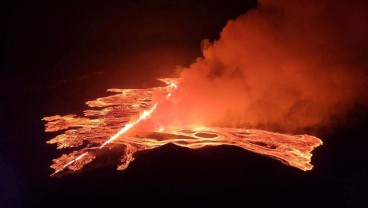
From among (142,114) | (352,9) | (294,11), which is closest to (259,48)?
(294,11)

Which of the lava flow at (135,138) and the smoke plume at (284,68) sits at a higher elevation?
the smoke plume at (284,68)

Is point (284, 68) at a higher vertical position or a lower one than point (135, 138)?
higher

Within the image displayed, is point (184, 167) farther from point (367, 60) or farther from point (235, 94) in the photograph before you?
point (367, 60)

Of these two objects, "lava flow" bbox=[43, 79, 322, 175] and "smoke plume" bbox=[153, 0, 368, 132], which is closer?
"lava flow" bbox=[43, 79, 322, 175]

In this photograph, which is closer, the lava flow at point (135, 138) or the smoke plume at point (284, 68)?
the lava flow at point (135, 138)

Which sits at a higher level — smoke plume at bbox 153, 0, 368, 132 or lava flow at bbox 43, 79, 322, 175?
smoke plume at bbox 153, 0, 368, 132
